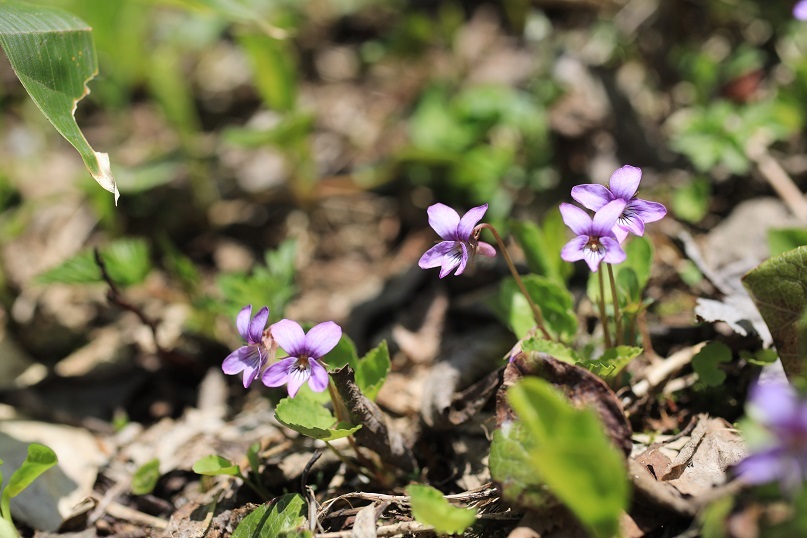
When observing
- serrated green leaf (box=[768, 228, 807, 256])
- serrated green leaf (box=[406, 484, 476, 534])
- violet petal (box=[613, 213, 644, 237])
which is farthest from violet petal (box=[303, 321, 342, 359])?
serrated green leaf (box=[768, 228, 807, 256])

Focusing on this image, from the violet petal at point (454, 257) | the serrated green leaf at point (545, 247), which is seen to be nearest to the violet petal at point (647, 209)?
the violet petal at point (454, 257)

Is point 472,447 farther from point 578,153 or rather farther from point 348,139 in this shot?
point 348,139

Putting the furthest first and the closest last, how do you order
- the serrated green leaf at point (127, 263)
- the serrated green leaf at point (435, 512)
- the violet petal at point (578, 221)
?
the serrated green leaf at point (127, 263)
the violet petal at point (578, 221)
the serrated green leaf at point (435, 512)

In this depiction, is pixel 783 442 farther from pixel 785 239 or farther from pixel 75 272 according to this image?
pixel 75 272

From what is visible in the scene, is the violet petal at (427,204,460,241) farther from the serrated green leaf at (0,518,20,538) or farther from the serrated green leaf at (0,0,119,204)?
the serrated green leaf at (0,518,20,538)

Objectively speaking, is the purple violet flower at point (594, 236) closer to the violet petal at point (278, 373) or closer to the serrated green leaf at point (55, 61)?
the violet petal at point (278, 373)

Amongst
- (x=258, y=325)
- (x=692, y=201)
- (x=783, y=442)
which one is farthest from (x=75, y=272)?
(x=692, y=201)

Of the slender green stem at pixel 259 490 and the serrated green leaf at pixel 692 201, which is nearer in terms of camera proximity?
the slender green stem at pixel 259 490
